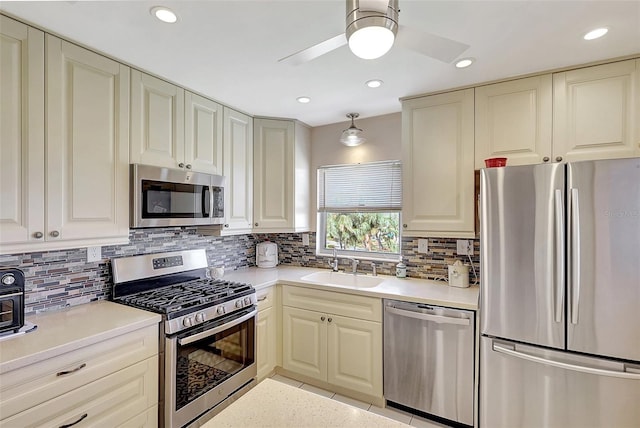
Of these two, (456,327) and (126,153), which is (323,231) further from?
(126,153)

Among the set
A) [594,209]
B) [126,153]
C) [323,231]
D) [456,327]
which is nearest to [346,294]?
[456,327]

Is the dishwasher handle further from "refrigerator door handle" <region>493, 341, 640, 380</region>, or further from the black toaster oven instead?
the black toaster oven

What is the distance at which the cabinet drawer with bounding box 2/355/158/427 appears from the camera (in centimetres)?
126

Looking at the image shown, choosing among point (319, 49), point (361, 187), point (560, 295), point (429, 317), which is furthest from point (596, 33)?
point (361, 187)

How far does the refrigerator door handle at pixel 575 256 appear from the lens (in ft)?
5.26

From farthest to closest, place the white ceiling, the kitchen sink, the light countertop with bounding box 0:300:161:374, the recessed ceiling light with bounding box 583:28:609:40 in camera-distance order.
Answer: the kitchen sink < the recessed ceiling light with bounding box 583:28:609:40 < the white ceiling < the light countertop with bounding box 0:300:161:374

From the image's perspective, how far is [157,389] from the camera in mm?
1691

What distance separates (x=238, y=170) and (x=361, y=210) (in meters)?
1.24

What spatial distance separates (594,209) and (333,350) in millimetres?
1914

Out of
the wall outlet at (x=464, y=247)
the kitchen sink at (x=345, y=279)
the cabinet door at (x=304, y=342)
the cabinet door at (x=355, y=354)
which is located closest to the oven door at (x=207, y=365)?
the cabinet door at (x=304, y=342)

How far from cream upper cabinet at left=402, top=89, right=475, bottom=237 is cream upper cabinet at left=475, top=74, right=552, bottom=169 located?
0.08 meters

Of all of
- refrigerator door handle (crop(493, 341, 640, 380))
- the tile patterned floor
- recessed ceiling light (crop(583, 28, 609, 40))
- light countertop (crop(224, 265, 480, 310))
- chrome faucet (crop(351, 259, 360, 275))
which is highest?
recessed ceiling light (crop(583, 28, 609, 40))

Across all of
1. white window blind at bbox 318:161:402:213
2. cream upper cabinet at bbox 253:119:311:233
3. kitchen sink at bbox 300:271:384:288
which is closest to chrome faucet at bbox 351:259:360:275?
kitchen sink at bbox 300:271:384:288

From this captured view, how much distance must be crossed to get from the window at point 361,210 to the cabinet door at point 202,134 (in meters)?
1.14
